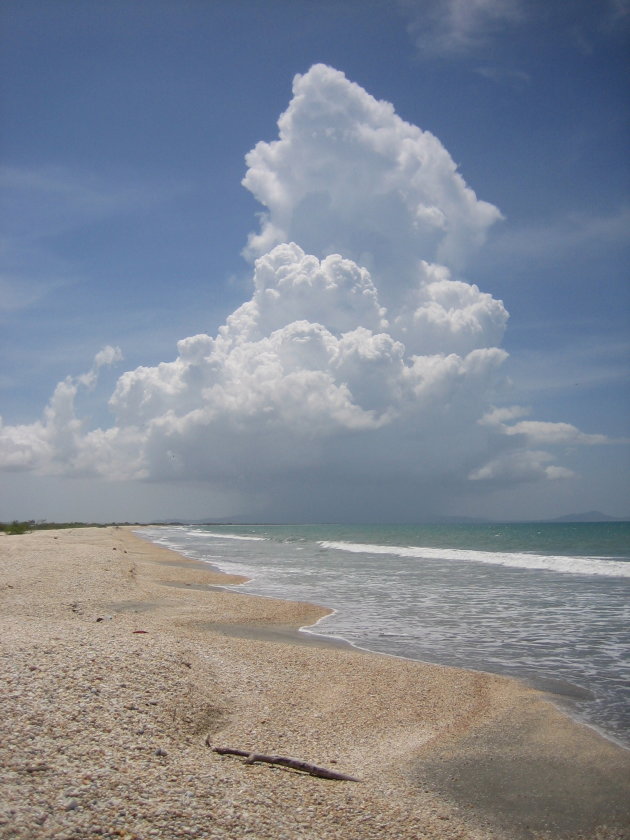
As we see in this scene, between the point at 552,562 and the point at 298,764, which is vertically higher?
the point at 298,764

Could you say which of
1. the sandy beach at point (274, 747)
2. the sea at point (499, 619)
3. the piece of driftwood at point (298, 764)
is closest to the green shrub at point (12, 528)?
the sea at point (499, 619)

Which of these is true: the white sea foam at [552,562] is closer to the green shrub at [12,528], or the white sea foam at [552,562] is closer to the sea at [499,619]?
the sea at [499,619]

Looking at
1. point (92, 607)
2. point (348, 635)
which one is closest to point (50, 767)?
point (348, 635)

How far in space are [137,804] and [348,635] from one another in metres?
9.43

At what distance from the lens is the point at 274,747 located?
21.5ft

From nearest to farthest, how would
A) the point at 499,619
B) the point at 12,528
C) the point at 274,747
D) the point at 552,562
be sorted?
the point at 274,747 < the point at 499,619 < the point at 552,562 < the point at 12,528

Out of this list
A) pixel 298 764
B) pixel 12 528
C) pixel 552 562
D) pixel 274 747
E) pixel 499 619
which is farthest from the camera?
pixel 12 528

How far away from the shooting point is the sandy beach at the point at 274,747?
15.7 feet

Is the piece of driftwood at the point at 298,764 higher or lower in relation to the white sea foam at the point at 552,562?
higher

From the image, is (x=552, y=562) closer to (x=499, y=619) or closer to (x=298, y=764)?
(x=499, y=619)

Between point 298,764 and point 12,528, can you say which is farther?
point 12,528

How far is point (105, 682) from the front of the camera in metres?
7.13

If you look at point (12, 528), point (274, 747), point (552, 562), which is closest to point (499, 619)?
point (274, 747)

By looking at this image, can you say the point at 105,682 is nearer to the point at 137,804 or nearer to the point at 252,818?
the point at 137,804
